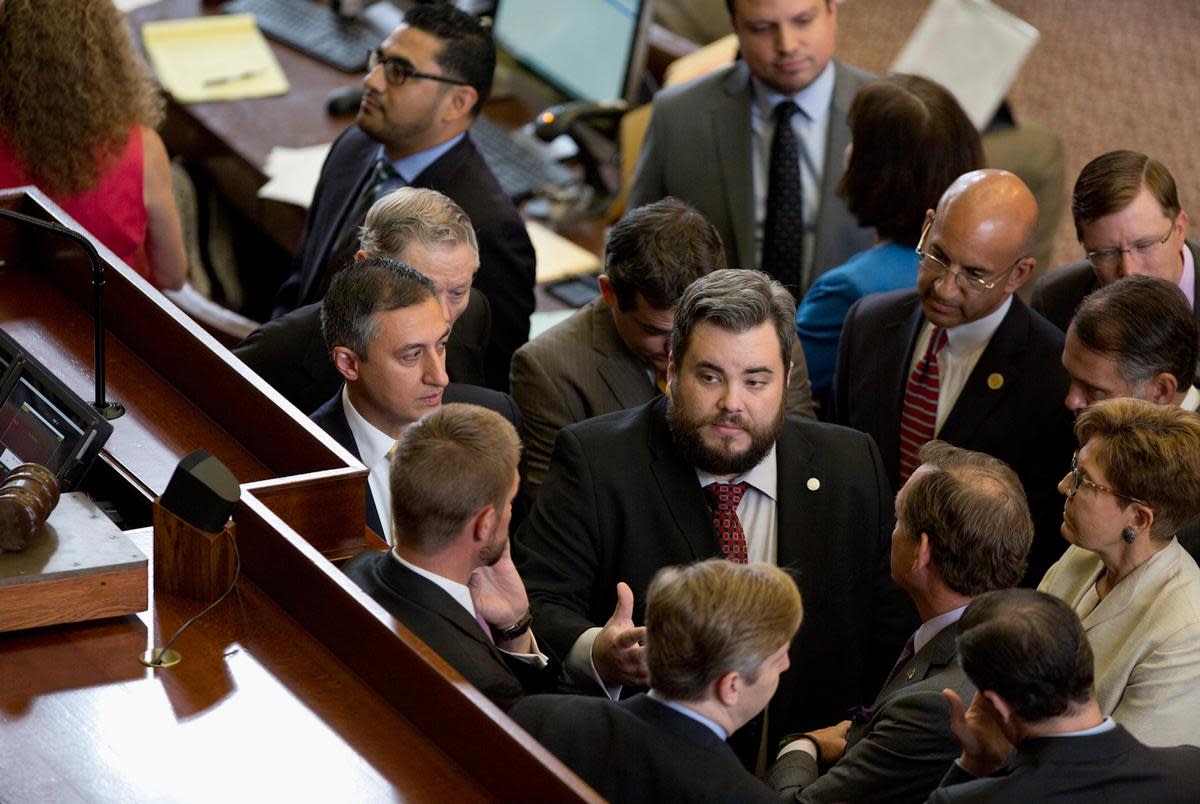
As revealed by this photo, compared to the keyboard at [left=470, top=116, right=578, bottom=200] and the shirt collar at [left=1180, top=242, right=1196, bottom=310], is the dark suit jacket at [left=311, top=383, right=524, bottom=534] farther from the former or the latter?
the keyboard at [left=470, top=116, right=578, bottom=200]

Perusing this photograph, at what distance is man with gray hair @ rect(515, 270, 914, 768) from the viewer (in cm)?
289

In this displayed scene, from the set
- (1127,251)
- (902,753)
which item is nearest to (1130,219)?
(1127,251)

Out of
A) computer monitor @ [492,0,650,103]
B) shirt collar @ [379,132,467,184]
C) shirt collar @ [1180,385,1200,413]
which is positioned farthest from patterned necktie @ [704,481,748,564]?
computer monitor @ [492,0,650,103]

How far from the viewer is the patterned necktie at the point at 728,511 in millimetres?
2965

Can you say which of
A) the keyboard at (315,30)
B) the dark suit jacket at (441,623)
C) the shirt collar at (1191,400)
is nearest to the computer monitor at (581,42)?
the keyboard at (315,30)

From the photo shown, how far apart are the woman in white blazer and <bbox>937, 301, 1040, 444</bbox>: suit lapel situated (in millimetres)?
552

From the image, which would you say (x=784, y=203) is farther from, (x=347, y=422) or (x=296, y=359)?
(x=347, y=422)

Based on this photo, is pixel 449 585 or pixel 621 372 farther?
pixel 621 372

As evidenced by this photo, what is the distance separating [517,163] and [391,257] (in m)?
1.84

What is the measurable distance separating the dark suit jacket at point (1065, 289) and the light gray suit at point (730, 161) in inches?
27.2

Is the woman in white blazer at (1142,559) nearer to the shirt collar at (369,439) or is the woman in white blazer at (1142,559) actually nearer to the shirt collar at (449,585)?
the shirt collar at (449,585)

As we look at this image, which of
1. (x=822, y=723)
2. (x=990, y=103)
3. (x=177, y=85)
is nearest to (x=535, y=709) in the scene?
(x=822, y=723)

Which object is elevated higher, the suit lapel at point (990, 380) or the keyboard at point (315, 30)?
the suit lapel at point (990, 380)

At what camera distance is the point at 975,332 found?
3367mm
